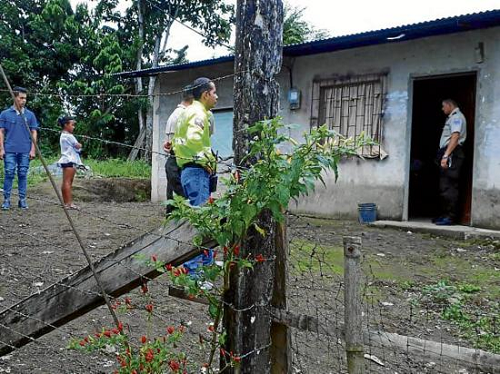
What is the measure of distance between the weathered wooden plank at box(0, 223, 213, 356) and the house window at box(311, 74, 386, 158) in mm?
6059

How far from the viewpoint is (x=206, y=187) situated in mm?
4277

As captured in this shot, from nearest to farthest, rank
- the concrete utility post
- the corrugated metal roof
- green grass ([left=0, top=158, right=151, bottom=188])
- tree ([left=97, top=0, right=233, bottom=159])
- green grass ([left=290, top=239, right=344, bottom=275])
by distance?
the concrete utility post
green grass ([left=290, top=239, right=344, bottom=275])
the corrugated metal roof
green grass ([left=0, top=158, right=151, bottom=188])
tree ([left=97, top=0, right=233, bottom=159])

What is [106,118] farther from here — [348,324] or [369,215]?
[348,324]

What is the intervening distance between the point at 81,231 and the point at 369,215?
4.17 m

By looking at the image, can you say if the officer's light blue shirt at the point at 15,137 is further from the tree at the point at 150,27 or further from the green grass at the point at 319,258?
the tree at the point at 150,27

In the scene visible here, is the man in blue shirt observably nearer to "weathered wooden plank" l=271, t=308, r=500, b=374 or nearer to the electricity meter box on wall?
the electricity meter box on wall

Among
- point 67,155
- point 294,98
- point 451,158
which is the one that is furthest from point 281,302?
point 294,98

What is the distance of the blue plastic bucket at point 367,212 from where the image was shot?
7875 mm

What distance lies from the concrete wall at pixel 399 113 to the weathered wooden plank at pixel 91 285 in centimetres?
422

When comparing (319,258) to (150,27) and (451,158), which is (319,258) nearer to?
(451,158)

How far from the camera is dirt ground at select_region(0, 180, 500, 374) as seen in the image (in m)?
3.19

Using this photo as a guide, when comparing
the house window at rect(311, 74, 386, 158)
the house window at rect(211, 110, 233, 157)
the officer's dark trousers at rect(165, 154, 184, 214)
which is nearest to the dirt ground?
the officer's dark trousers at rect(165, 154, 184, 214)

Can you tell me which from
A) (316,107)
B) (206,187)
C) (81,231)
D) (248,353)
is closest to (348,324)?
(248,353)

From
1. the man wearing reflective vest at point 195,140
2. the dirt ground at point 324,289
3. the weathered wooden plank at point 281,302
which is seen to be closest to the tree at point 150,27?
the dirt ground at point 324,289
